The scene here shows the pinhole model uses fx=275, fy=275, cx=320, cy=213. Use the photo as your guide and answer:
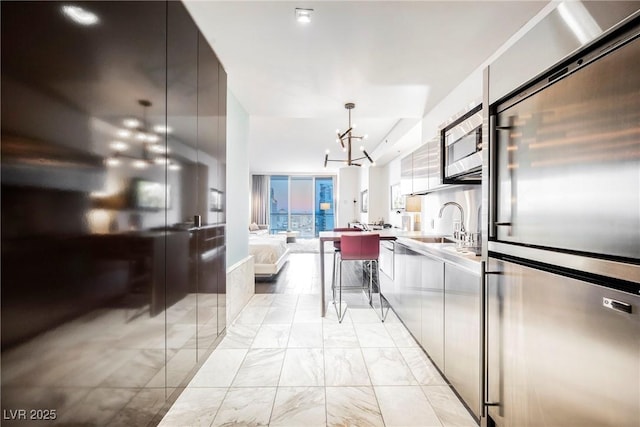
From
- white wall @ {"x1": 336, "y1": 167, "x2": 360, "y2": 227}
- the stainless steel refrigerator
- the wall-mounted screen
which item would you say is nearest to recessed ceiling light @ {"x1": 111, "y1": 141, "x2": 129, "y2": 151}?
the wall-mounted screen

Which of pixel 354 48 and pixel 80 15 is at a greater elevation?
pixel 354 48

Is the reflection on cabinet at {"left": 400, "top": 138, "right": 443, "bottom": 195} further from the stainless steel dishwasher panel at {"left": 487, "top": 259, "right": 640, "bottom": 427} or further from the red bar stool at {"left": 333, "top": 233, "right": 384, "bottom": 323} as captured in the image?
the stainless steel dishwasher panel at {"left": 487, "top": 259, "right": 640, "bottom": 427}

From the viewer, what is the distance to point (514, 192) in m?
1.38

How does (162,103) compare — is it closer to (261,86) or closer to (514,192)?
(261,86)

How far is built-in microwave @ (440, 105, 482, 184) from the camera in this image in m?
1.97

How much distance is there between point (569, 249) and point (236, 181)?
2.99 metres

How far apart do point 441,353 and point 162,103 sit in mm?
2493

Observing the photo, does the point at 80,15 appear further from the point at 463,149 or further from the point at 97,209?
the point at 463,149

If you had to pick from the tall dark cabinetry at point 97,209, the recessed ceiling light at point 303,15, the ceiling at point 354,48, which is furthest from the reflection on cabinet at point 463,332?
the recessed ceiling light at point 303,15

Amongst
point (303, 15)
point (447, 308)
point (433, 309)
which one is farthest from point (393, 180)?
point (303, 15)

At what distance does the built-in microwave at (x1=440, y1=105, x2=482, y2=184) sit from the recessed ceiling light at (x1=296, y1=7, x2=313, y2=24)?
1.30 m

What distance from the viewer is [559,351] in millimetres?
1066

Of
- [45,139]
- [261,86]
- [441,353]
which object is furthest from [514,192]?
[261,86]

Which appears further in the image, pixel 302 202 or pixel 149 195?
pixel 302 202
